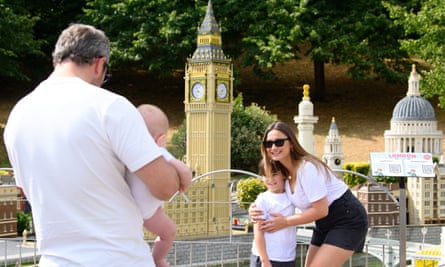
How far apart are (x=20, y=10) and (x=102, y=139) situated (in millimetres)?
24912

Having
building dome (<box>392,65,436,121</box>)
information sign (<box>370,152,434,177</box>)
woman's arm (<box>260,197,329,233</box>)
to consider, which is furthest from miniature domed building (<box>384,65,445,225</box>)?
woman's arm (<box>260,197,329,233</box>)

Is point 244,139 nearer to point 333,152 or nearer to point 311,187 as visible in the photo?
point 333,152

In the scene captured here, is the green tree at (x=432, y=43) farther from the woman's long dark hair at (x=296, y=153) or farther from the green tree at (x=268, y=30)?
the woman's long dark hair at (x=296, y=153)

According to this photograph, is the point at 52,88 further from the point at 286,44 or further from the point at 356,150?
the point at 286,44

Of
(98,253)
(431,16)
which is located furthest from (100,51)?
(431,16)

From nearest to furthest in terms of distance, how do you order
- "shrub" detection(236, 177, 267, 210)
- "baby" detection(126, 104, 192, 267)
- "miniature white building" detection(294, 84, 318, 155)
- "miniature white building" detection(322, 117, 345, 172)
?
"baby" detection(126, 104, 192, 267), "shrub" detection(236, 177, 267, 210), "miniature white building" detection(294, 84, 318, 155), "miniature white building" detection(322, 117, 345, 172)

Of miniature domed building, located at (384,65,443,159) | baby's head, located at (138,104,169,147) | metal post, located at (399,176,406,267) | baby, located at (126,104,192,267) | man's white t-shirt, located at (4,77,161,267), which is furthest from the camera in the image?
miniature domed building, located at (384,65,443,159)

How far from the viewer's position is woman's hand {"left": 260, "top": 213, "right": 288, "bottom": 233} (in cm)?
371

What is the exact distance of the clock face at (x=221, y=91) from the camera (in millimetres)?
15598

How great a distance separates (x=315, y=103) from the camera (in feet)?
90.0

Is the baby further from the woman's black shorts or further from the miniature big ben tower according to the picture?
the miniature big ben tower

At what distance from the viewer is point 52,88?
2.37m

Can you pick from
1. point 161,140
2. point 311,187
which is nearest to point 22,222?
point 311,187

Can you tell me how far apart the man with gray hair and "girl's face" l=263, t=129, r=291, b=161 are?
1.34m
